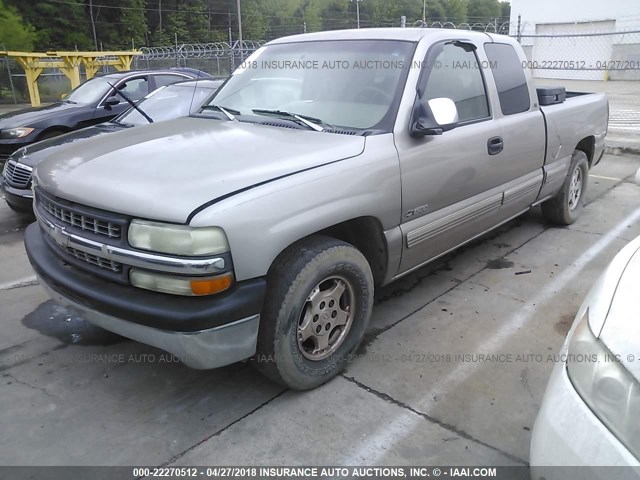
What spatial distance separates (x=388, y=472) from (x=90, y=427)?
148 centimetres

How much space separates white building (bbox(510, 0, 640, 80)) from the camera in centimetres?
2572

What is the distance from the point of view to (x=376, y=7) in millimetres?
62438

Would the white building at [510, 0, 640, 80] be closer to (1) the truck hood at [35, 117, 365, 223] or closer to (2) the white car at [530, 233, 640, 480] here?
(1) the truck hood at [35, 117, 365, 223]

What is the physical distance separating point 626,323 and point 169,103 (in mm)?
6217

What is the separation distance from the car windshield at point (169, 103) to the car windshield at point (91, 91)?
1.73 m

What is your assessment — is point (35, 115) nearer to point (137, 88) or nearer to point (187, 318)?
point (137, 88)

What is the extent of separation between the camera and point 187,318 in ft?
7.64

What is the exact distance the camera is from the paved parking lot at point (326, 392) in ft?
8.27

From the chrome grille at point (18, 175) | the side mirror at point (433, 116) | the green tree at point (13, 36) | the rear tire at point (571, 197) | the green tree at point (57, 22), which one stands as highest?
the green tree at point (57, 22)

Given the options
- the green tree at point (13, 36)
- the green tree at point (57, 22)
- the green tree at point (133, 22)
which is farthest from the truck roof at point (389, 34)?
the green tree at point (133, 22)

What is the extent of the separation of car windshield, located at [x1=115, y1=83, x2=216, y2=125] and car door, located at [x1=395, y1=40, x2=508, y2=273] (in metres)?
3.77

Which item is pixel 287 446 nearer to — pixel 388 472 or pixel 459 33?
pixel 388 472

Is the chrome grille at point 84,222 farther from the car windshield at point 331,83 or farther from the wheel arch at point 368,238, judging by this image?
the car windshield at point 331,83

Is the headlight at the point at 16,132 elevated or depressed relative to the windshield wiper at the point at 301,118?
depressed
